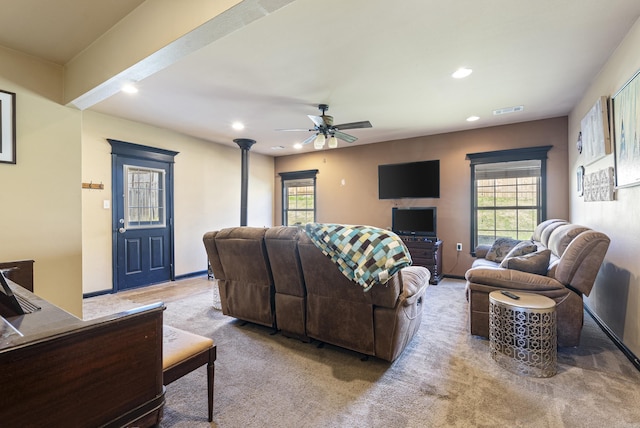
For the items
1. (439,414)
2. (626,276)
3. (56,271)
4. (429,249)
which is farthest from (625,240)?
(56,271)

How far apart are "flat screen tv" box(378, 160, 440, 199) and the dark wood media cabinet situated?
98cm

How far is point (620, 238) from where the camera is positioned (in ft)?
8.64

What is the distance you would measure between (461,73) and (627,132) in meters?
1.48

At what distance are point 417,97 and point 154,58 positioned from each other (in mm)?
2968

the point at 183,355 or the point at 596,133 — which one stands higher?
the point at 596,133

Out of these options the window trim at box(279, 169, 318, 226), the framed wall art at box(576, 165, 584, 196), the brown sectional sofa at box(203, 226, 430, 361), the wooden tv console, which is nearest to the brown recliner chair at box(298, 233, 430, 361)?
the brown sectional sofa at box(203, 226, 430, 361)

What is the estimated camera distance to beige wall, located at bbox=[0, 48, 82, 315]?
2.54m

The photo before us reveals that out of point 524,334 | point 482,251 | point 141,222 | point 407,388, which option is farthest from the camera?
point 141,222

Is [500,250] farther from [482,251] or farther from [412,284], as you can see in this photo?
[412,284]

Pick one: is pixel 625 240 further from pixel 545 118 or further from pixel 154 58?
pixel 154 58

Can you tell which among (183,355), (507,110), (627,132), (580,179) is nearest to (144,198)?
(183,355)

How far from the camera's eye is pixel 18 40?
8.01 feet

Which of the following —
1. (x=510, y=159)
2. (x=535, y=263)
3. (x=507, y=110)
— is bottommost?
(x=535, y=263)

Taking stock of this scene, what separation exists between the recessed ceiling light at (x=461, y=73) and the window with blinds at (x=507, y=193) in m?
2.37
